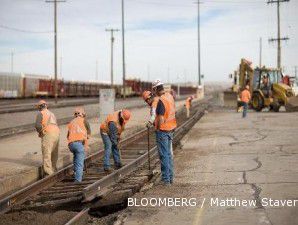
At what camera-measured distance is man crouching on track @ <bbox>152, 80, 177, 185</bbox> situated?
30.3 feet

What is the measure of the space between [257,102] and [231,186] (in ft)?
78.4

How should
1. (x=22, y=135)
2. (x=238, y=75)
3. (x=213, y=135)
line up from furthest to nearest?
(x=238, y=75)
(x=22, y=135)
(x=213, y=135)

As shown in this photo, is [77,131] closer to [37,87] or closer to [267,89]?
[267,89]

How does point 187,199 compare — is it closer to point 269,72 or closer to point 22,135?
point 22,135

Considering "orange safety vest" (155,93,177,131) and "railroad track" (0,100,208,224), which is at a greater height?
"orange safety vest" (155,93,177,131)

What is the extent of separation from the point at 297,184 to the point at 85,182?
14.7ft

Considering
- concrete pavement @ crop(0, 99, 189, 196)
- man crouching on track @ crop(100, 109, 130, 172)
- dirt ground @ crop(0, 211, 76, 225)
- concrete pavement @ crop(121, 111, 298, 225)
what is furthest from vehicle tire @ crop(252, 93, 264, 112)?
dirt ground @ crop(0, 211, 76, 225)

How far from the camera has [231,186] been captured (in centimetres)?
883

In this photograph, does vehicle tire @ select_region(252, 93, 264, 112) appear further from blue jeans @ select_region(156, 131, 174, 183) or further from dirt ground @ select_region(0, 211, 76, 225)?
dirt ground @ select_region(0, 211, 76, 225)

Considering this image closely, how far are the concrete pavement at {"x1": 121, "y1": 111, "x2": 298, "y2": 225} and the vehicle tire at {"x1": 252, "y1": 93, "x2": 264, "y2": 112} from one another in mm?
15267

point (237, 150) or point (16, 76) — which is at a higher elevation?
point (16, 76)

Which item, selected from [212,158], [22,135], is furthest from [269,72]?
[212,158]

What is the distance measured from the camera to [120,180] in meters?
10.6

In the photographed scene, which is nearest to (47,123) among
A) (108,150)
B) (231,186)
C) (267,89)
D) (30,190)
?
(108,150)
